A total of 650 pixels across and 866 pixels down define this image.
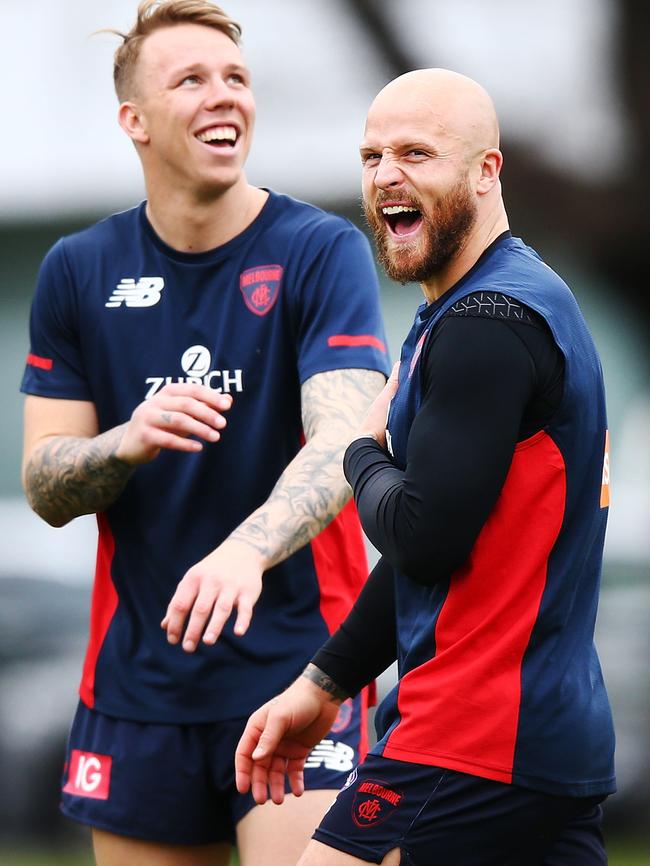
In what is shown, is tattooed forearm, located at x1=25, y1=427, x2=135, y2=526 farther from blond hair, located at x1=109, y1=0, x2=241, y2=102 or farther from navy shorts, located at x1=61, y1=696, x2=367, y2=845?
blond hair, located at x1=109, y1=0, x2=241, y2=102

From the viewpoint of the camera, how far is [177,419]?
3.51 meters

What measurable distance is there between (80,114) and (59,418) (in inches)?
267

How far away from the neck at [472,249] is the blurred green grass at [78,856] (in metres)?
5.13

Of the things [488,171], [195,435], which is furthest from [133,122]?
[488,171]

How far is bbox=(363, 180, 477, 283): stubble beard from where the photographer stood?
3.07 m

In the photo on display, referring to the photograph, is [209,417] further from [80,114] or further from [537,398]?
[80,114]

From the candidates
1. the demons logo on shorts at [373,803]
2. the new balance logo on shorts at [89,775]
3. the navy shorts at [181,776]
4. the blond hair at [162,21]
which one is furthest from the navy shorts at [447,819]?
the blond hair at [162,21]

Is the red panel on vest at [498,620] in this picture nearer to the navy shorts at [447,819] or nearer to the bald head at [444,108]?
the navy shorts at [447,819]

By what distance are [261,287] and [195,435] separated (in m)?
0.42

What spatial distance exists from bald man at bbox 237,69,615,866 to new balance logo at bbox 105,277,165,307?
121 cm

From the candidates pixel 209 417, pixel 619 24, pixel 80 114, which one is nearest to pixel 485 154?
pixel 209 417

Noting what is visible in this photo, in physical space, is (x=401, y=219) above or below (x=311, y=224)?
below

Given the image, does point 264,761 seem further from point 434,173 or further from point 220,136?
point 220,136

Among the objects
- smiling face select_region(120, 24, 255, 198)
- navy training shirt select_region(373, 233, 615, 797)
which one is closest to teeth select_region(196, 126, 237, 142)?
smiling face select_region(120, 24, 255, 198)
